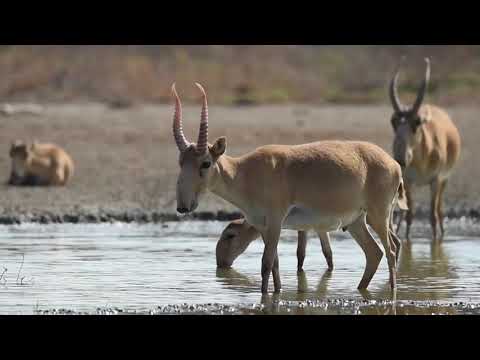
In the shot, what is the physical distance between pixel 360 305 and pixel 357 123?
21.8 meters

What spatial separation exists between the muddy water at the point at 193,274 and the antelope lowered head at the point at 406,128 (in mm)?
1068

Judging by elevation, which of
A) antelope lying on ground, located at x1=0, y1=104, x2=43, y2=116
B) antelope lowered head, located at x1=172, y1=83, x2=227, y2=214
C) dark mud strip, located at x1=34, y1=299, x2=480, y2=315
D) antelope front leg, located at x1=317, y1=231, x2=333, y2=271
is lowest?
dark mud strip, located at x1=34, y1=299, x2=480, y2=315

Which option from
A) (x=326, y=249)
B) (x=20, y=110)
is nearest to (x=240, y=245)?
(x=326, y=249)

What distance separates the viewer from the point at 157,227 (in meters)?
17.4

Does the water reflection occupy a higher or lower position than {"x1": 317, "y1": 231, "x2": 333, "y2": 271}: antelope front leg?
lower

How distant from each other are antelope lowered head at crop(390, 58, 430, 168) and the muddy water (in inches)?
42.1

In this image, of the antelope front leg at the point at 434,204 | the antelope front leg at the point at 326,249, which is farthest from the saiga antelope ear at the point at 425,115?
the antelope front leg at the point at 326,249

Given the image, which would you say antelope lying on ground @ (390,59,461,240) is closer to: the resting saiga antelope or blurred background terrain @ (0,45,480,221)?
blurred background terrain @ (0,45,480,221)

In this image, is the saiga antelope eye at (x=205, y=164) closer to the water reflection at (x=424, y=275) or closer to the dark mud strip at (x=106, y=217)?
the water reflection at (x=424, y=275)

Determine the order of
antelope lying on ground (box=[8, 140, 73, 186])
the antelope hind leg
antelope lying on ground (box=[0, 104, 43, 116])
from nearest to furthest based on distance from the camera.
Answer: the antelope hind leg, antelope lying on ground (box=[8, 140, 73, 186]), antelope lying on ground (box=[0, 104, 43, 116])

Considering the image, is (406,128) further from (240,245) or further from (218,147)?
(218,147)

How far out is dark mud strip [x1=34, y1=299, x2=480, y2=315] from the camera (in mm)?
10742

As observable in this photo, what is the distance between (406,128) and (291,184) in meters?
5.30

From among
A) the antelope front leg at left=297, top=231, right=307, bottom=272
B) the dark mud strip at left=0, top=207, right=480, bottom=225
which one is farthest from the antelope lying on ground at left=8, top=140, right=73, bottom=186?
the antelope front leg at left=297, top=231, right=307, bottom=272
